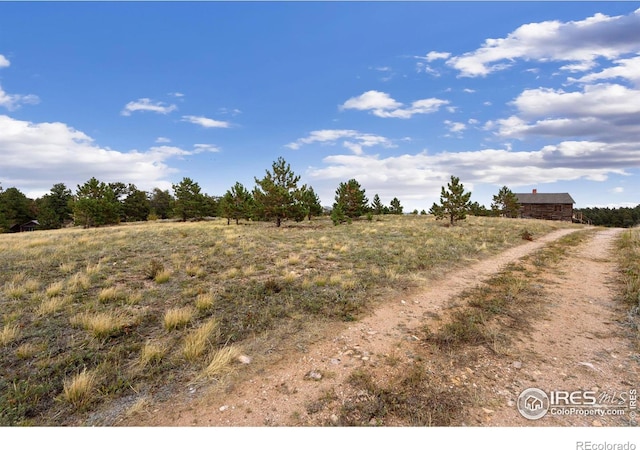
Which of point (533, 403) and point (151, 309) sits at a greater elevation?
point (151, 309)

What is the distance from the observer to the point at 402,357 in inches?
191

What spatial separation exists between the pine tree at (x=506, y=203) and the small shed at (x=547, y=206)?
1089 centimetres

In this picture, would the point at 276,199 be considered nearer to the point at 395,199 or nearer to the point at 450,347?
the point at 450,347

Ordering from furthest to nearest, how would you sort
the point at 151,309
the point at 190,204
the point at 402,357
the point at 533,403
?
the point at 190,204 < the point at 151,309 < the point at 402,357 < the point at 533,403

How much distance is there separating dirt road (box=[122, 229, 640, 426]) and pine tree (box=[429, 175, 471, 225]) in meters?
21.8

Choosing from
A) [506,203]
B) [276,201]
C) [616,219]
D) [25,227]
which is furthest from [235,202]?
[616,219]

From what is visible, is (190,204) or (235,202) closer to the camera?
(235,202)

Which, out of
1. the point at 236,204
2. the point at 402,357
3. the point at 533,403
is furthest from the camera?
the point at 236,204

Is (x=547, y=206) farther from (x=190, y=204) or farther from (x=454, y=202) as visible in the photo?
(x=190, y=204)

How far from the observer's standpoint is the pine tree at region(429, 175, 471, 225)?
2770cm

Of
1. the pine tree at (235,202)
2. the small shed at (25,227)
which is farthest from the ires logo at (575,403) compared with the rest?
the small shed at (25,227)

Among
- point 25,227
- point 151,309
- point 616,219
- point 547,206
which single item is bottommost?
point 25,227

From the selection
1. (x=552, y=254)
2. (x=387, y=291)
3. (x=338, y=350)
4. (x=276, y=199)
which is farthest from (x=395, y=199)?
(x=338, y=350)

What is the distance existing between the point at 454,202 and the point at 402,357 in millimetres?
26780
